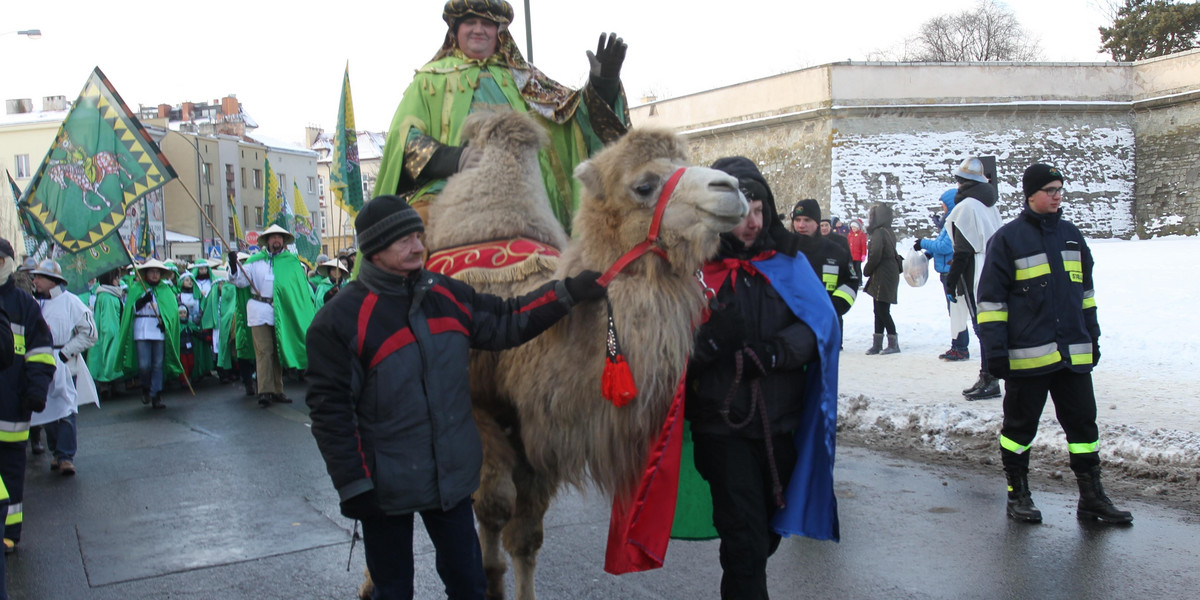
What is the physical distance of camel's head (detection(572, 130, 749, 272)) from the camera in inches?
135

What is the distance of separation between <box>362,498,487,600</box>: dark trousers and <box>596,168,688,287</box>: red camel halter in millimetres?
971

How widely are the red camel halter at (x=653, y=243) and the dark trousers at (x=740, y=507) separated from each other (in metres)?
0.70

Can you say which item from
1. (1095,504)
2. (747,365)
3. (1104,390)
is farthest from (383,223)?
(1104,390)

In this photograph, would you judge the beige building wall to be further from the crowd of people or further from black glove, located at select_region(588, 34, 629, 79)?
black glove, located at select_region(588, 34, 629, 79)

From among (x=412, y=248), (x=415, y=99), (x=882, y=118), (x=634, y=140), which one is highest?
(x=882, y=118)

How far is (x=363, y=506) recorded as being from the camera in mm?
3246

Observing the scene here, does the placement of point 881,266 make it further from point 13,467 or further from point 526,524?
point 13,467

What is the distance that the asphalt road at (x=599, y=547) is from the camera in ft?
15.7

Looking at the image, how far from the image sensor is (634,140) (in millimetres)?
3732

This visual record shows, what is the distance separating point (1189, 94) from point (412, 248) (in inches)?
1398

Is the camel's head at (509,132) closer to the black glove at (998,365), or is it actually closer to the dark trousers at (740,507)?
the dark trousers at (740,507)

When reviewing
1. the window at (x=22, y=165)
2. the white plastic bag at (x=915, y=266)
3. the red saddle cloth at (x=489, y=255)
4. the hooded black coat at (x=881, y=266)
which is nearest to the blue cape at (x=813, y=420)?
the red saddle cloth at (x=489, y=255)

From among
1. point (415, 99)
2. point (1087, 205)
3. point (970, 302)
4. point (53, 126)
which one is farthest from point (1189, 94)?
point (53, 126)

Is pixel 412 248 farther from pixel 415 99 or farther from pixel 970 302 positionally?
pixel 970 302
